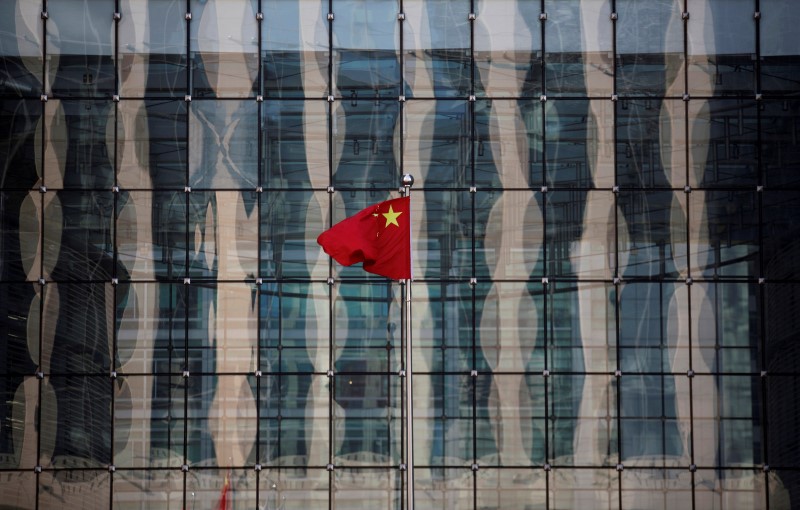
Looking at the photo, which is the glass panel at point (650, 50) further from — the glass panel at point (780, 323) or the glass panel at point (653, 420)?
the glass panel at point (653, 420)

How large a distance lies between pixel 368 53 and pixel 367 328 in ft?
18.3

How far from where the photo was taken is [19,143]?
2205cm

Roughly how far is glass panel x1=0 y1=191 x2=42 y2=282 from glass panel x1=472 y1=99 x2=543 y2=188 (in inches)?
352

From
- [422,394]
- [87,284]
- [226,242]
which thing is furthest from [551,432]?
[87,284]

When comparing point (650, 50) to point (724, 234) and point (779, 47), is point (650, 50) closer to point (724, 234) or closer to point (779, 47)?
point (779, 47)

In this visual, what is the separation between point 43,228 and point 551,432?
1091cm

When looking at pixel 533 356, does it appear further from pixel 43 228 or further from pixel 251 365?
pixel 43 228

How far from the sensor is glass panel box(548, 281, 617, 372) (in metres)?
21.6

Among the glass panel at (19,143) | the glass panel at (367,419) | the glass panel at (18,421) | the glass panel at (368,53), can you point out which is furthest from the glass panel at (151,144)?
the glass panel at (367,419)

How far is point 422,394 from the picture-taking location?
70.6 feet

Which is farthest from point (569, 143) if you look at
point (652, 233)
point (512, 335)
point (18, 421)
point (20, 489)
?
point (20, 489)

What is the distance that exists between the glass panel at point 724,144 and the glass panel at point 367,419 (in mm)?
7440

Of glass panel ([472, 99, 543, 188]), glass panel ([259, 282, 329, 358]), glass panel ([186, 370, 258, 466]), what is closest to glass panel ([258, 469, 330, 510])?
glass panel ([186, 370, 258, 466])

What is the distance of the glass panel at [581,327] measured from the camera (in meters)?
21.6
